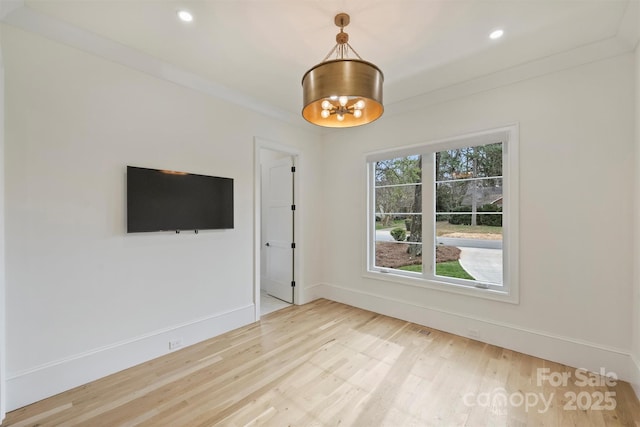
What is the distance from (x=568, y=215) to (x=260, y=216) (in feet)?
11.8

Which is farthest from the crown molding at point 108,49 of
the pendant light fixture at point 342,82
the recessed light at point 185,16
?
the pendant light fixture at point 342,82

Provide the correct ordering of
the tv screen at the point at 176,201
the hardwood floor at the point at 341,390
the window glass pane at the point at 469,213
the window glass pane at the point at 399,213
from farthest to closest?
the window glass pane at the point at 399,213
the window glass pane at the point at 469,213
the tv screen at the point at 176,201
the hardwood floor at the point at 341,390

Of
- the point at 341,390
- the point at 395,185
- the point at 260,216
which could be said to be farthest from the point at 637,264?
the point at 260,216

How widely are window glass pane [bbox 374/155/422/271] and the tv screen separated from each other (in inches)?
86.3

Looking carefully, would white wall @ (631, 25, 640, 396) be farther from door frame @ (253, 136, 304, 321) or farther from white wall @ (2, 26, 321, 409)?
white wall @ (2, 26, 321, 409)

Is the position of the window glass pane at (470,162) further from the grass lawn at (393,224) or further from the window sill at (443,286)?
the window sill at (443,286)

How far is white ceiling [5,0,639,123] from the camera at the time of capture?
1.93 meters

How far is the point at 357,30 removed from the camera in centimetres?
219

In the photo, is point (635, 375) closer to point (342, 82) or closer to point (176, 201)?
point (342, 82)

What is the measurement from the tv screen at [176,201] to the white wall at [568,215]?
2.82m

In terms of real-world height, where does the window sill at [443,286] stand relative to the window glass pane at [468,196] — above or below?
below

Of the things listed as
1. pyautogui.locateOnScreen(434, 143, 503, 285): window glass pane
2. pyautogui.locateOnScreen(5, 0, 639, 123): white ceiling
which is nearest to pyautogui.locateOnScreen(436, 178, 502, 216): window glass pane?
pyautogui.locateOnScreen(434, 143, 503, 285): window glass pane

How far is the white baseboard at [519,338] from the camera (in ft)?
7.60

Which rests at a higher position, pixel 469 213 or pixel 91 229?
pixel 469 213
